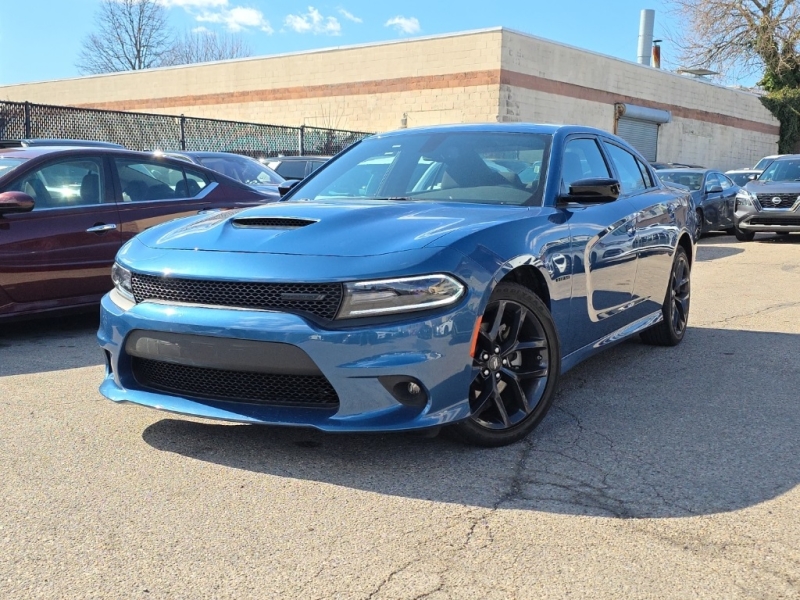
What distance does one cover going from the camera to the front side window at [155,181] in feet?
23.4

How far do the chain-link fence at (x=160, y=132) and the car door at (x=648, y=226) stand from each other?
6.77 m

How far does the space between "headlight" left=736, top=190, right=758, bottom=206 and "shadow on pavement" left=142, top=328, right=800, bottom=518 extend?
39.2 feet

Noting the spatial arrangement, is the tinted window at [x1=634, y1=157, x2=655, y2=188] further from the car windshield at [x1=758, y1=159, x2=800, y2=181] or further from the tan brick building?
the tan brick building

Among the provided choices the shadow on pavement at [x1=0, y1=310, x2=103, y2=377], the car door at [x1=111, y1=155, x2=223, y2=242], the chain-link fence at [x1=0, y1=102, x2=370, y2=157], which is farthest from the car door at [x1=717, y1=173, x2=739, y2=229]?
the shadow on pavement at [x1=0, y1=310, x2=103, y2=377]

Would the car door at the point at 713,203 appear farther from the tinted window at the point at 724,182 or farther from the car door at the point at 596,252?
the car door at the point at 596,252

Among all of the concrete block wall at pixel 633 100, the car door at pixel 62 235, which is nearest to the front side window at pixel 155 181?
the car door at pixel 62 235

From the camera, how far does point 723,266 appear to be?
468 inches

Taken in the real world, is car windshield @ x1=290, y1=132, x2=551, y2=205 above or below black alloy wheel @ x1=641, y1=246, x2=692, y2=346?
above

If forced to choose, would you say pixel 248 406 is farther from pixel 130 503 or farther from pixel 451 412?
pixel 451 412

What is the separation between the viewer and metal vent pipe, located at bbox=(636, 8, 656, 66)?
47.5 metres

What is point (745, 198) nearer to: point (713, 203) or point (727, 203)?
point (713, 203)

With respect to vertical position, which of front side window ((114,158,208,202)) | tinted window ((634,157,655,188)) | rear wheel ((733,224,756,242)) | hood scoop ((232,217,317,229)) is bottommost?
rear wheel ((733,224,756,242))

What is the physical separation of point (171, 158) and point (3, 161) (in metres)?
1.43

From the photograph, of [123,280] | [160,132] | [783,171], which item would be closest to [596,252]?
[123,280]
